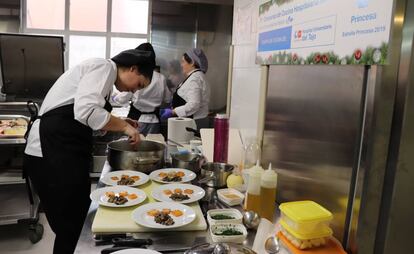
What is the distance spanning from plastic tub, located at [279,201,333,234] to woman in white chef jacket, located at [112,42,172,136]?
248cm

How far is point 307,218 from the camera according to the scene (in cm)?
93

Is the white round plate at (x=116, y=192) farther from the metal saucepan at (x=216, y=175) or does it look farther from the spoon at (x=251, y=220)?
the spoon at (x=251, y=220)

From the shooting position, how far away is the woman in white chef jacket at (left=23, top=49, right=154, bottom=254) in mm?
1655

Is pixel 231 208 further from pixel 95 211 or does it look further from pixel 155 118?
pixel 155 118

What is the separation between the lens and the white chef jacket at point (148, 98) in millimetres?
3299

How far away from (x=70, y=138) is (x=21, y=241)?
130 centimetres

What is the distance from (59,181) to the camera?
5.56 feet

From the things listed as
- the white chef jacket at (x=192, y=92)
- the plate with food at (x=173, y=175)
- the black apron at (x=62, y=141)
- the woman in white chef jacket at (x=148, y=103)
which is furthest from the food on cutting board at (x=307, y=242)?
the woman in white chef jacket at (x=148, y=103)

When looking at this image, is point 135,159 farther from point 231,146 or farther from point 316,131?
point 316,131

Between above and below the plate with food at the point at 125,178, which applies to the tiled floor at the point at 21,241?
below

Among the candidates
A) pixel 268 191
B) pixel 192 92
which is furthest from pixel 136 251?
pixel 192 92

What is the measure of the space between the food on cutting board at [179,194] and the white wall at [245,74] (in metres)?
0.45

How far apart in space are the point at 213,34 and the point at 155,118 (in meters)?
1.55

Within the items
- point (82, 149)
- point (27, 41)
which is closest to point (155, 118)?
point (27, 41)
